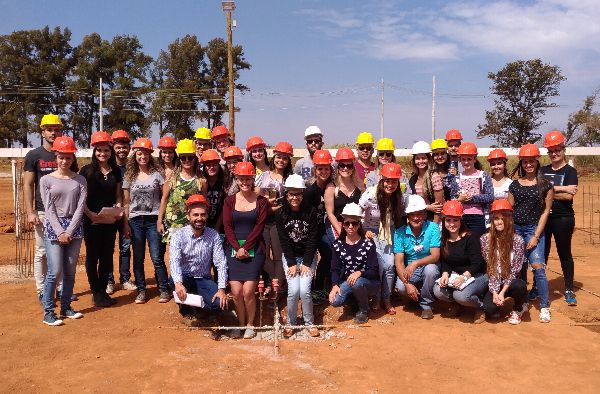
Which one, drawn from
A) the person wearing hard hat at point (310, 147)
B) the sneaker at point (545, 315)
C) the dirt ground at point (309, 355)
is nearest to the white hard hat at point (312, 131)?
the person wearing hard hat at point (310, 147)

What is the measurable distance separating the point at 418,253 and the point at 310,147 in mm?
1959

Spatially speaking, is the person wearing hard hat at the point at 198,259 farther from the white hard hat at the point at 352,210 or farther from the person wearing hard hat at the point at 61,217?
the white hard hat at the point at 352,210

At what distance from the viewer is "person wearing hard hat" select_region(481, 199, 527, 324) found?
18.4 feet

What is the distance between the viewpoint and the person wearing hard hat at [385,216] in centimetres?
578

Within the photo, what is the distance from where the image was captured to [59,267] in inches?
217

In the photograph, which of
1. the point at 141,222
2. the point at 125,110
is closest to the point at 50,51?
the point at 125,110

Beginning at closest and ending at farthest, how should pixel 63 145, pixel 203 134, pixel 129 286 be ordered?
pixel 63 145, pixel 203 134, pixel 129 286

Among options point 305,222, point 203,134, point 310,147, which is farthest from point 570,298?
point 203,134

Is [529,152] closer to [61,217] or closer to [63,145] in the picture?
[63,145]

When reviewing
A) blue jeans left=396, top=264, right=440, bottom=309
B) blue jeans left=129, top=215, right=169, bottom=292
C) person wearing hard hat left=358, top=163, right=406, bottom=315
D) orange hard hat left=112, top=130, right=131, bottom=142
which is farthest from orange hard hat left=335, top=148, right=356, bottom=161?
orange hard hat left=112, top=130, right=131, bottom=142

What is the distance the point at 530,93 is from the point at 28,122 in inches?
1406

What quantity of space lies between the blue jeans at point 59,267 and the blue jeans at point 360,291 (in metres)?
3.00

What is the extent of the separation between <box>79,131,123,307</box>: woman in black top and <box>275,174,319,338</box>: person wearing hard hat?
217 centimetres

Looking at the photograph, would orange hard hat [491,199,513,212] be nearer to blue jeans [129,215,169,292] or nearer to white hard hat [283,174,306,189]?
white hard hat [283,174,306,189]
